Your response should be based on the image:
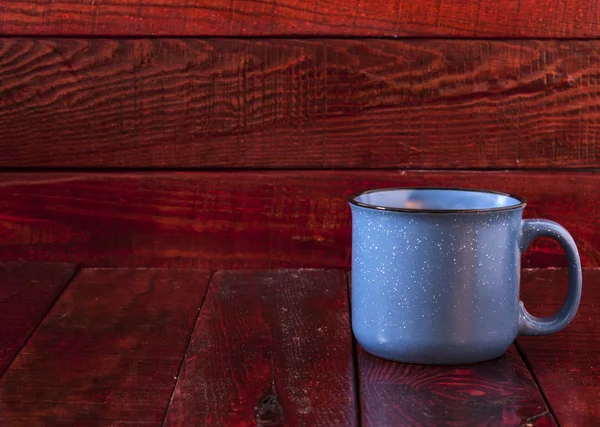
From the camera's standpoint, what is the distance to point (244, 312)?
77 centimetres

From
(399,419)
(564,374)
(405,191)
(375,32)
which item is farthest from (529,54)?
(399,419)

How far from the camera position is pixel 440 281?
23.6 inches

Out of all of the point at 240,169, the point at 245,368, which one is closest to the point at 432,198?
the point at 245,368

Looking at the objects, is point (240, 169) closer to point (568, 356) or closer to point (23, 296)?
point (23, 296)

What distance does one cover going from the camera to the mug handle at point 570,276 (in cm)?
63

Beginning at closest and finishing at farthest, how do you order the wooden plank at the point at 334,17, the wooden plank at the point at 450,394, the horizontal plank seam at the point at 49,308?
the wooden plank at the point at 450,394
the horizontal plank seam at the point at 49,308
the wooden plank at the point at 334,17

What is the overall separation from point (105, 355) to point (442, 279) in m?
0.29

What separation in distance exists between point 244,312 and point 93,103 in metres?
0.35

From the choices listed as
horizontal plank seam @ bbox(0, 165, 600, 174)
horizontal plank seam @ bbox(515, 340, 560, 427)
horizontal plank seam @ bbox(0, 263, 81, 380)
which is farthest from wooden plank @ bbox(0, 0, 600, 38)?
horizontal plank seam @ bbox(515, 340, 560, 427)

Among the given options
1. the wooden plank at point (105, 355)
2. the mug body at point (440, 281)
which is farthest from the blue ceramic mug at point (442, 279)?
the wooden plank at point (105, 355)

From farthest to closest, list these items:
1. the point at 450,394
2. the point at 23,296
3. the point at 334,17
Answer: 1. the point at 334,17
2. the point at 23,296
3. the point at 450,394

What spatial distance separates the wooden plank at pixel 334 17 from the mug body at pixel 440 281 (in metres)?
0.37

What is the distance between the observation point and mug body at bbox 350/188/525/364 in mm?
594

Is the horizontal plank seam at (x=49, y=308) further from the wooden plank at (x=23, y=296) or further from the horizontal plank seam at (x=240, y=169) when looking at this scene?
the horizontal plank seam at (x=240, y=169)
